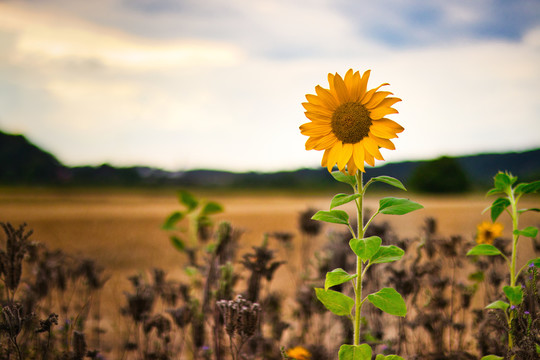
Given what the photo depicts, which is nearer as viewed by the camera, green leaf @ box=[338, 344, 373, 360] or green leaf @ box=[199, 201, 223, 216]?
green leaf @ box=[338, 344, 373, 360]

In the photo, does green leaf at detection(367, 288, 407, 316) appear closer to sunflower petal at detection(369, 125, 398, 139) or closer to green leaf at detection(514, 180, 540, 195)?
sunflower petal at detection(369, 125, 398, 139)

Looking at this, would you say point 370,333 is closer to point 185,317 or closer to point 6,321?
point 185,317

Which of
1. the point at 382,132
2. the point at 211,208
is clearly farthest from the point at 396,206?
the point at 211,208

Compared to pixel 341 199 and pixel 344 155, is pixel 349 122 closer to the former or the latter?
pixel 344 155

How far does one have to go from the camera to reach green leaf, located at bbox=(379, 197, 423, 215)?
1.74 m

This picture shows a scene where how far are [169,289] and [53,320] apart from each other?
1.65 m

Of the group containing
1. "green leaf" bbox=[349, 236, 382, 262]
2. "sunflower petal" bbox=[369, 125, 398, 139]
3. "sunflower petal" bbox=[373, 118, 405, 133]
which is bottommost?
"green leaf" bbox=[349, 236, 382, 262]

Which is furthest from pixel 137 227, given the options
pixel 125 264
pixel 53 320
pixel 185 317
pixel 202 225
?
pixel 53 320

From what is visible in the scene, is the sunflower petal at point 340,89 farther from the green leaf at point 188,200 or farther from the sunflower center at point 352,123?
the green leaf at point 188,200

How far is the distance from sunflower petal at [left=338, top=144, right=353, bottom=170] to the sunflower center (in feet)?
0.08

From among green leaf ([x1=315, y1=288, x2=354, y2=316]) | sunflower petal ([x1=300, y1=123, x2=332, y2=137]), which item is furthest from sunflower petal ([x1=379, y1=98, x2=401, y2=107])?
green leaf ([x1=315, y1=288, x2=354, y2=316])

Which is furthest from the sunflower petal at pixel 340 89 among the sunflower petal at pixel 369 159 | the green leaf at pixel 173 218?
the green leaf at pixel 173 218

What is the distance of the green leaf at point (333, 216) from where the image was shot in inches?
71.6

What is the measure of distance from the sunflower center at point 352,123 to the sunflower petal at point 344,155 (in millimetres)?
23
